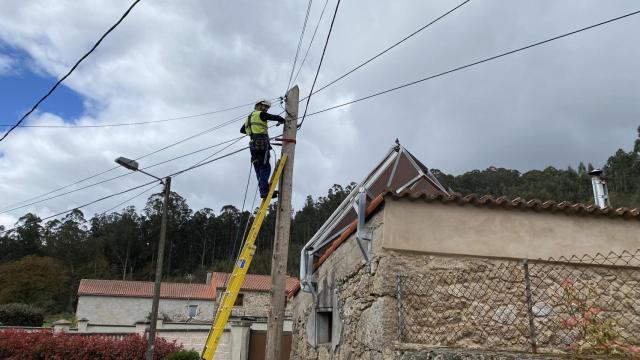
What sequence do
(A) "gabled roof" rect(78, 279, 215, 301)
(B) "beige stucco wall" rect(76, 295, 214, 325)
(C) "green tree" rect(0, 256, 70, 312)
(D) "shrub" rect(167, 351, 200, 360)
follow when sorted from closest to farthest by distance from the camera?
1. (D) "shrub" rect(167, 351, 200, 360)
2. (B) "beige stucco wall" rect(76, 295, 214, 325)
3. (A) "gabled roof" rect(78, 279, 215, 301)
4. (C) "green tree" rect(0, 256, 70, 312)

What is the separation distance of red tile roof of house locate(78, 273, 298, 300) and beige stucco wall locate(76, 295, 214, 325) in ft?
1.24

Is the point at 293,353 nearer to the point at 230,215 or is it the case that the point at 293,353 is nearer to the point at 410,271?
the point at 410,271

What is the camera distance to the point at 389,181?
24.7 ft

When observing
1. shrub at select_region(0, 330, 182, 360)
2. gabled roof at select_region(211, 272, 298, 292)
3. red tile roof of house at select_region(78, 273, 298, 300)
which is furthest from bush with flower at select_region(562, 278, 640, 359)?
gabled roof at select_region(211, 272, 298, 292)

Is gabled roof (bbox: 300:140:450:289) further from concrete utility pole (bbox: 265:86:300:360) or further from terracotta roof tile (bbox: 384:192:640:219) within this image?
terracotta roof tile (bbox: 384:192:640:219)

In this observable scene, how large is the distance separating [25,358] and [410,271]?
16160 mm

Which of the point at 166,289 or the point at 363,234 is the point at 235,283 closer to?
the point at 363,234

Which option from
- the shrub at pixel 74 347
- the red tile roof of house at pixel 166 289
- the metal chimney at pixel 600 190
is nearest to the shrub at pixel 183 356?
the shrub at pixel 74 347

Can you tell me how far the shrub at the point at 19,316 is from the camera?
29672mm

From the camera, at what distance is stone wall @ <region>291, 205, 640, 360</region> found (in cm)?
520

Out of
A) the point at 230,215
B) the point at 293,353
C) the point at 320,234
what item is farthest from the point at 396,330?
the point at 230,215

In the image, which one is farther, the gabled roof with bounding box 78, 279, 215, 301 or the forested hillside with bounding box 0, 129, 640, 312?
the forested hillside with bounding box 0, 129, 640, 312

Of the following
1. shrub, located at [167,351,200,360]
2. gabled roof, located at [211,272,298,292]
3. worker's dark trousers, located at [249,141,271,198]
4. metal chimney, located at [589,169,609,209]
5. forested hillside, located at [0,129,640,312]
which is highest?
forested hillside, located at [0,129,640,312]

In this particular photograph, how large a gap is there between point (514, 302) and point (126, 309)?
129 feet
